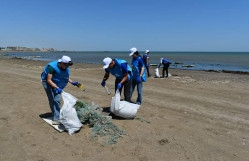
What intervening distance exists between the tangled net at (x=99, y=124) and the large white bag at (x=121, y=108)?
0.35 m

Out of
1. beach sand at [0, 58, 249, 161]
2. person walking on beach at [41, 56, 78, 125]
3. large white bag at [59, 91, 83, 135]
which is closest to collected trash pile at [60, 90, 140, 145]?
large white bag at [59, 91, 83, 135]

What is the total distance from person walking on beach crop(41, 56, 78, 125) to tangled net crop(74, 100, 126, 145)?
0.47m

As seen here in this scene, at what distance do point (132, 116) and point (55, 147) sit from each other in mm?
1697

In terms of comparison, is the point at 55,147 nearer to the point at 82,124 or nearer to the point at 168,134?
the point at 82,124

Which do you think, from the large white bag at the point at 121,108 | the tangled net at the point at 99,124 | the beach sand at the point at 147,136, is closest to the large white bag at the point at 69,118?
the beach sand at the point at 147,136

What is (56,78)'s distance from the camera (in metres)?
3.55

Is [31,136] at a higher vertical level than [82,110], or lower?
lower

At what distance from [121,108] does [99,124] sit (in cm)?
63

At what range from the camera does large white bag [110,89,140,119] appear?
3.98 m

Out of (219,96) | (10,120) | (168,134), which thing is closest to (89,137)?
(168,134)

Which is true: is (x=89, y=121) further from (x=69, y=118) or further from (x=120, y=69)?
(x=120, y=69)

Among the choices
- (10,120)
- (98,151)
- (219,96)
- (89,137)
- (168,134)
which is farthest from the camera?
(219,96)

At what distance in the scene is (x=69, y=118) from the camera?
3.46 m

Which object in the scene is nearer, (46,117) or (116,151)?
(116,151)
